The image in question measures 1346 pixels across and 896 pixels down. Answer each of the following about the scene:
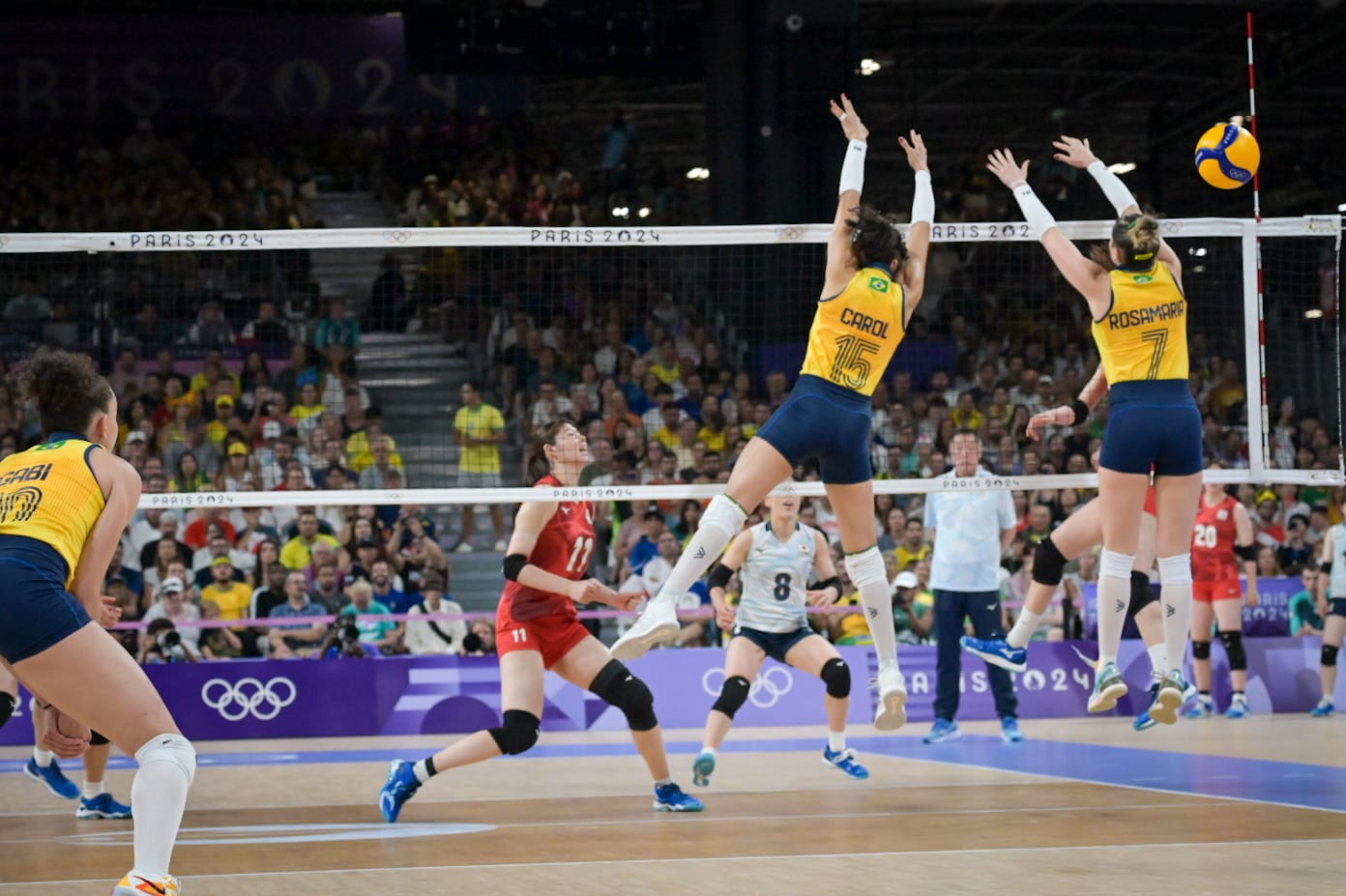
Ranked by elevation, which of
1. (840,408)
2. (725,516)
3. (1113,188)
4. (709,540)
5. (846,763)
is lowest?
(846,763)

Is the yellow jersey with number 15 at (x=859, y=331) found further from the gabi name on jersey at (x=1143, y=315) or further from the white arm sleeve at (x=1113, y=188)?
the white arm sleeve at (x=1113, y=188)

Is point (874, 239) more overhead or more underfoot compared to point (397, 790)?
more overhead

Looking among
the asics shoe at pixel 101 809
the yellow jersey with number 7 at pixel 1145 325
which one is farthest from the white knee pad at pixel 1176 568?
the asics shoe at pixel 101 809

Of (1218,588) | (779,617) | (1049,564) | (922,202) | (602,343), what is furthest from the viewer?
(602,343)

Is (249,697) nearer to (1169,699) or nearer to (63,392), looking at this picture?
(1169,699)

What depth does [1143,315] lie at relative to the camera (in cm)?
819

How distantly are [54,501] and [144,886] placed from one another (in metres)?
1.26

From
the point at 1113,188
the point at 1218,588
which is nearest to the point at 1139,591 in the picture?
the point at 1113,188

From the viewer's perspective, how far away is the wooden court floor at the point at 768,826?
6203mm

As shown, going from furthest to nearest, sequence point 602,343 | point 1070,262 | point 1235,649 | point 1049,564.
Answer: point 602,343
point 1235,649
point 1049,564
point 1070,262

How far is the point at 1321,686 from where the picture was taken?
15484 mm

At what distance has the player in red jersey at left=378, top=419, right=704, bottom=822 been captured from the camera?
27.2 feet

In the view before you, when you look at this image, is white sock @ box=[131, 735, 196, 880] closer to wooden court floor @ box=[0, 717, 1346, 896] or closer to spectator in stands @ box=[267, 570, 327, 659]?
wooden court floor @ box=[0, 717, 1346, 896]

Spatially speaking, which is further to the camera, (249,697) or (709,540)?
(249,697)
